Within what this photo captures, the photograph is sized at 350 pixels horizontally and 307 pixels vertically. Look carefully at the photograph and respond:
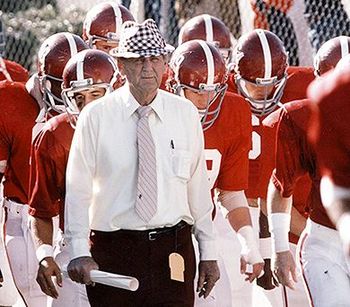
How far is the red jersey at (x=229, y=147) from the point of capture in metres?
6.54

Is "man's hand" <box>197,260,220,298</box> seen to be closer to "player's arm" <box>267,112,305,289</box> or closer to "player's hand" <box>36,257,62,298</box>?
"player's arm" <box>267,112,305,289</box>

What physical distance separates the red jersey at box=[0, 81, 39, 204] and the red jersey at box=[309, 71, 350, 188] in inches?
91.7

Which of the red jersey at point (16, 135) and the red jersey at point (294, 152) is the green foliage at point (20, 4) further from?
the red jersey at point (294, 152)

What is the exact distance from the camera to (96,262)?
18.2 ft

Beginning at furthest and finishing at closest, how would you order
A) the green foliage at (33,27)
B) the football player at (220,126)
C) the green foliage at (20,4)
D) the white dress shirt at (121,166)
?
the green foliage at (20,4)
the green foliage at (33,27)
the football player at (220,126)
the white dress shirt at (121,166)

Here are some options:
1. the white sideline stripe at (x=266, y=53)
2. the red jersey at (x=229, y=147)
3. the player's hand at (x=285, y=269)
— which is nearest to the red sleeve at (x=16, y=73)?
the white sideline stripe at (x=266, y=53)

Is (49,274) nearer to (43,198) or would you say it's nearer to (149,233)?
(43,198)

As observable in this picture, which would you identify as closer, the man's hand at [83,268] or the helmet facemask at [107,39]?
the man's hand at [83,268]

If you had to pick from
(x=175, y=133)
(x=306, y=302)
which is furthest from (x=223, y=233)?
(x=175, y=133)

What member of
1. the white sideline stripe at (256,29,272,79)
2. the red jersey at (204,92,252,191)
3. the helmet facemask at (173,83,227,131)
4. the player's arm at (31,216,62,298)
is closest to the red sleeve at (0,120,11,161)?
the player's arm at (31,216,62,298)

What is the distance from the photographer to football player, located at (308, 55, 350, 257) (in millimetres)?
4410

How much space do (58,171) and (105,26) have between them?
209cm

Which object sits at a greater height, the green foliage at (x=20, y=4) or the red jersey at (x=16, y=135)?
the red jersey at (x=16, y=135)

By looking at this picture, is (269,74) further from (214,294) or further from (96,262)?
(96,262)
